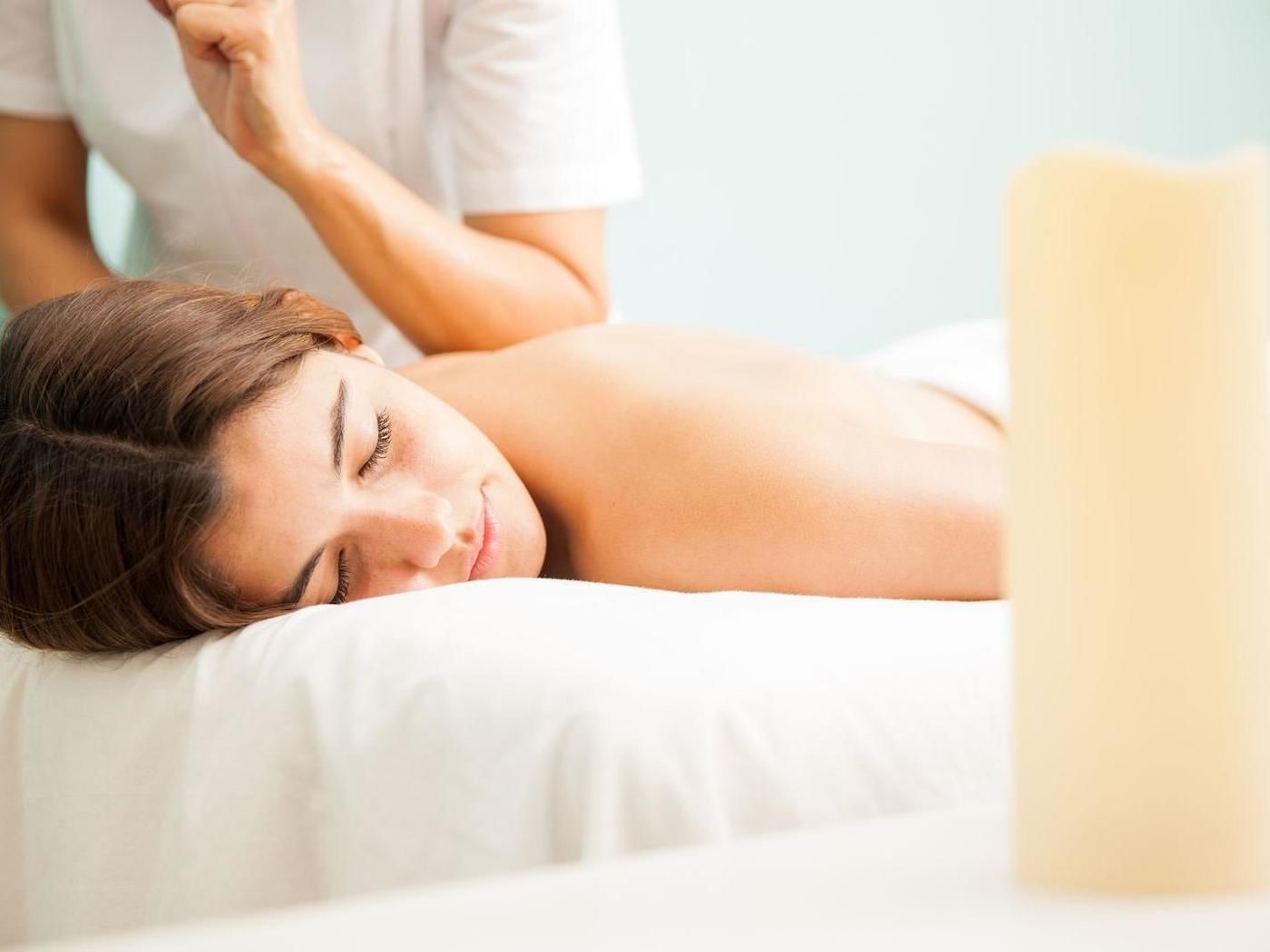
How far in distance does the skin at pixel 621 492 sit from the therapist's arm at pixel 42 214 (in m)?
0.72

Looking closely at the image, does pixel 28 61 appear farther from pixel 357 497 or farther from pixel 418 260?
pixel 357 497

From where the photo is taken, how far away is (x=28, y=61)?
1675 mm

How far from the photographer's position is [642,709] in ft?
2.06

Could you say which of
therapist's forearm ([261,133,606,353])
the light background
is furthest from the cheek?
the light background

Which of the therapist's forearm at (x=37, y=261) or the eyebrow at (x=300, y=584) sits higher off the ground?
the therapist's forearm at (x=37, y=261)

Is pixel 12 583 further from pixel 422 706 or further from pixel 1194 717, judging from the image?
pixel 1194 717

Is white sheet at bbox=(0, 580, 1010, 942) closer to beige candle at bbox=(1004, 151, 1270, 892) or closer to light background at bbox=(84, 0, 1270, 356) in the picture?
beige candle at bbox=(1004, 151, 1270, 892)

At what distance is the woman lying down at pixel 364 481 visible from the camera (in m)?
0.91

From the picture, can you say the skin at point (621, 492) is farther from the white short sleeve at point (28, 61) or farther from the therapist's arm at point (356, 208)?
the white short sleeve at point (28, 61)

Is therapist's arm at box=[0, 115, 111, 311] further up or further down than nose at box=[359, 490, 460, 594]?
further up

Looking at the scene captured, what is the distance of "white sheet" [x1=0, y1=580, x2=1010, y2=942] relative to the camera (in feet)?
2.04

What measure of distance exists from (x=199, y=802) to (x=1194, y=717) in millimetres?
554

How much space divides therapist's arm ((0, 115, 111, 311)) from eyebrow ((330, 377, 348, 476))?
770 mm

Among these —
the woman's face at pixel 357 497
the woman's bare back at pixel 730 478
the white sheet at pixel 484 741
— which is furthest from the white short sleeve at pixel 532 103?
the white sheet at pixel 484 741
